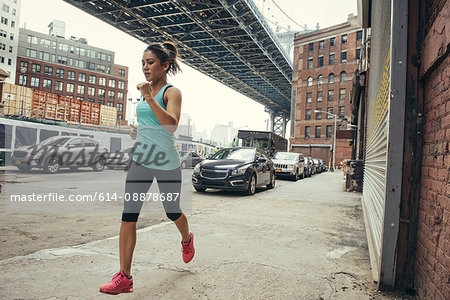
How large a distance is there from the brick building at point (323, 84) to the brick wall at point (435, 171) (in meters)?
49.0

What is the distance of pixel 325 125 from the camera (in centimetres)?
5147

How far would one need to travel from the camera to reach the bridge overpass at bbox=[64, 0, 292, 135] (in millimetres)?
37000

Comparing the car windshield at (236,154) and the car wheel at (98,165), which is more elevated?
the car windshield at (236,154)

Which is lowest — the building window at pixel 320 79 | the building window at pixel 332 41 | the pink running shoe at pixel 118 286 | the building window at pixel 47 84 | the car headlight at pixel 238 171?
the pink running shoe at pixel 118 286

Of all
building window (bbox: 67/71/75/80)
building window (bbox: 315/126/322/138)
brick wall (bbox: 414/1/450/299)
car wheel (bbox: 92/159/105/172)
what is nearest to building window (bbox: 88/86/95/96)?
building window (bbox: 67/71/75/80)

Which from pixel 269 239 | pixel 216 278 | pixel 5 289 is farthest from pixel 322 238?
pixel 5 289

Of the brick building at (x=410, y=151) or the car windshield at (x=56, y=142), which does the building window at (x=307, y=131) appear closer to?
Result: the car windshield at (x=56, y=142)

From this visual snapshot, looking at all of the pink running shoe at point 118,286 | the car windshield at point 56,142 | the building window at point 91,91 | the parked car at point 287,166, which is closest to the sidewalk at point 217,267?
the pink running shoe at point 118,286

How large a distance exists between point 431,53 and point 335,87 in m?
52.6

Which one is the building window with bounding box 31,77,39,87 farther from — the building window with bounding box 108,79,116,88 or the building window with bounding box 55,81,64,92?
the building window with bounding box 108,79,116,88

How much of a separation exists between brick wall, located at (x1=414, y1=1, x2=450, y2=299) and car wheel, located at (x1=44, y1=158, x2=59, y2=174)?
1473cm

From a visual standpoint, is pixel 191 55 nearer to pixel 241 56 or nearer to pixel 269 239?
pixel 241 56

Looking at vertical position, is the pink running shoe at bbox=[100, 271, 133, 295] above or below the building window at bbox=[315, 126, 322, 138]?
below

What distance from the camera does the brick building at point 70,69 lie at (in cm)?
7588
